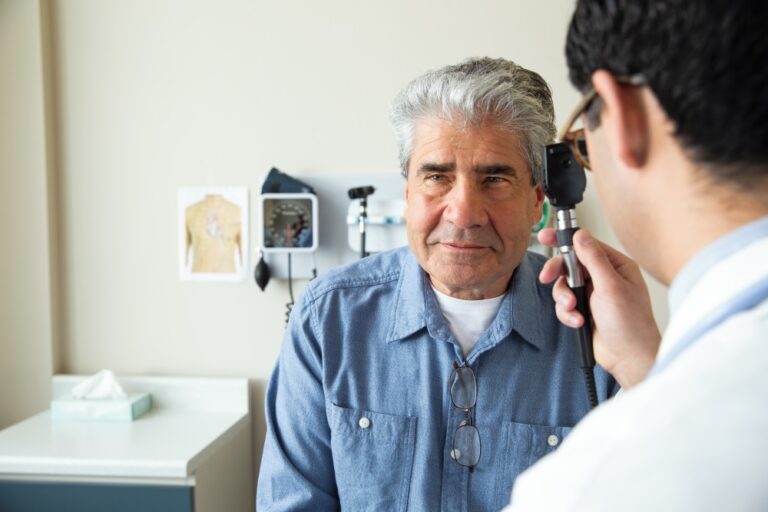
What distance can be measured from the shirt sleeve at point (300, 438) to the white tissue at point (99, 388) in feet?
2.90

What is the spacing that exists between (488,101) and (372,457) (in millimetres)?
707

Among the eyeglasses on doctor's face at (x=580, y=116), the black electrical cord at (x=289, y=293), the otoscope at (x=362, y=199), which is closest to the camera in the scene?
the eyeglasses on doctor's face at (x=580, y=116)

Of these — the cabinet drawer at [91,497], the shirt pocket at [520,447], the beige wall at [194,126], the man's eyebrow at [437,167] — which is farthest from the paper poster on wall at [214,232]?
the shirt pocket at [520,447]

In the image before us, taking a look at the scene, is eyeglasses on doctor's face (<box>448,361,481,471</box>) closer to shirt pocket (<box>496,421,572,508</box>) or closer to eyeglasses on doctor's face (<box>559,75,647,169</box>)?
shirt pocket (<box>496,421,572,508</box>)

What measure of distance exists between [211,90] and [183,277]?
609 mm

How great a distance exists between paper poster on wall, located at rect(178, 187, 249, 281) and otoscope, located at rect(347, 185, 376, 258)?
1.22 ft

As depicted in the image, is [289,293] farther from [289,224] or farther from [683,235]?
[683,235]

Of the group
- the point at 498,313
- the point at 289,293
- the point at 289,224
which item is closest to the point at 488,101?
the point at 498,313

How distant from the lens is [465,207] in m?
1.15

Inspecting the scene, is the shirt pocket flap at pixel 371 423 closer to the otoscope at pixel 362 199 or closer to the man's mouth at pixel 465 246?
the man's mouth at pixel 465 246

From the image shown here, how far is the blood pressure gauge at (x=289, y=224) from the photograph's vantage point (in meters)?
1.92

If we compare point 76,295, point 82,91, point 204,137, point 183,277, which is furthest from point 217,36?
point 76,295

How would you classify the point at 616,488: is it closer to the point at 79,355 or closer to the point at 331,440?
the point at 331,440

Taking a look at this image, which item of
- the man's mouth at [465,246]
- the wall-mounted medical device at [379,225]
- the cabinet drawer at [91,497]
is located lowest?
the cabinet drawer at [91,497]
